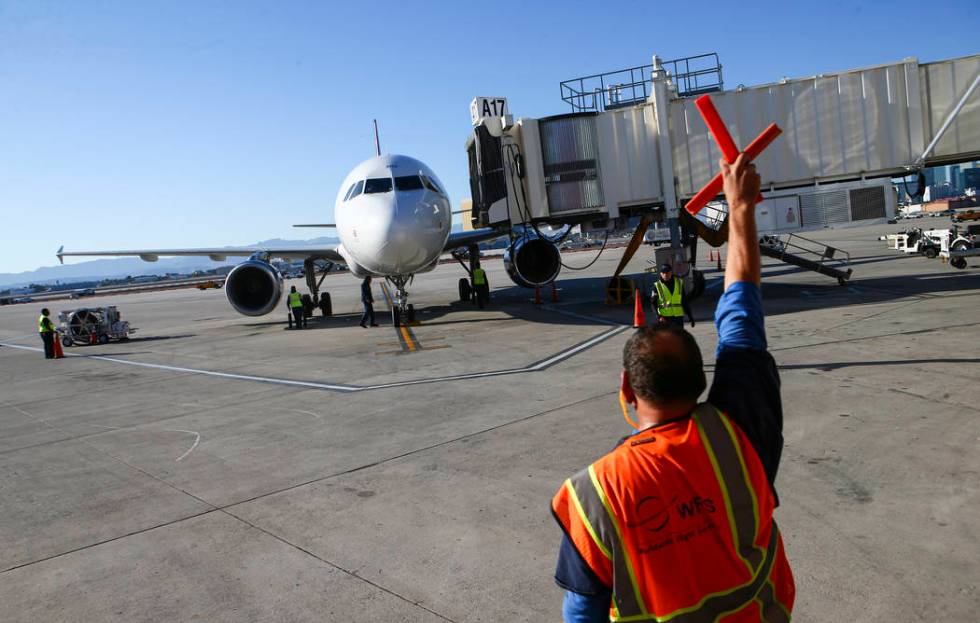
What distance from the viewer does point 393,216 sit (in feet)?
49.8

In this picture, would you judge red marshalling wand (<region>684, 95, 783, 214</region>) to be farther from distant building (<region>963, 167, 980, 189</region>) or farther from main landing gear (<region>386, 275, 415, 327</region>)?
distant building (<region>963, 167, 980, 189</region>)

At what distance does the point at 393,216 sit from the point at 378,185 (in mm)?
1295

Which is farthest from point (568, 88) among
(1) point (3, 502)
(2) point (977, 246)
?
(1) point (3, 502)

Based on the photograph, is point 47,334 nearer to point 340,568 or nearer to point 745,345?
point 340,568

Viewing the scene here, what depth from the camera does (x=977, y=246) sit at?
2055 centimetres

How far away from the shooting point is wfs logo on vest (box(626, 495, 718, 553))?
1.83 meters

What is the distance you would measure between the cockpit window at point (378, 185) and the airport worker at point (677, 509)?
14.4 metres

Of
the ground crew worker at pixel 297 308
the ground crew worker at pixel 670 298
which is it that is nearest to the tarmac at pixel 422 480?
the ground crew worker at pixel 670 298

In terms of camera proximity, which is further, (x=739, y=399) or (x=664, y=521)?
(x=739, y=399)

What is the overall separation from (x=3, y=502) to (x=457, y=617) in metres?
4.80

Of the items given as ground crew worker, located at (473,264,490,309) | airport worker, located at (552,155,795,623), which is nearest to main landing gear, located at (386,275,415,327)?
ground crew worker, located at (473,264,490,309)

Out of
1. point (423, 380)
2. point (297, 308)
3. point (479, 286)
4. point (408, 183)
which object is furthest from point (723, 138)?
point (479, 286)

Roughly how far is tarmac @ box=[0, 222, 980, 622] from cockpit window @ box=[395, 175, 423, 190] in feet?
15.0

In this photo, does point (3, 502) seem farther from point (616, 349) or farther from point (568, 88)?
point (568, 88)
